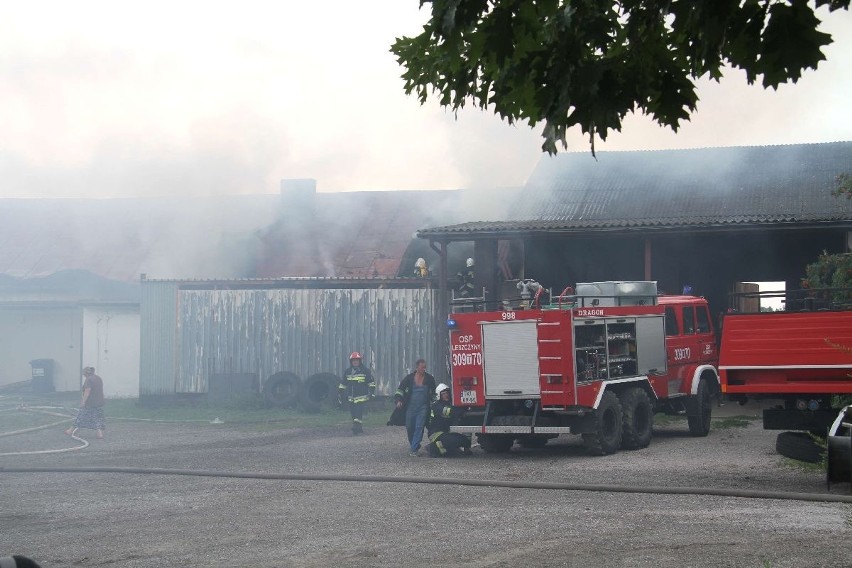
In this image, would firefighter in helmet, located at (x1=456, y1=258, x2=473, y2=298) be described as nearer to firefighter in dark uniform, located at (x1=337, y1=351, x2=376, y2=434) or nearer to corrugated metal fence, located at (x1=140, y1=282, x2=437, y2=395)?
corrugated metal fence, located at (x1=140, y1=282, x2=437, y2=395)

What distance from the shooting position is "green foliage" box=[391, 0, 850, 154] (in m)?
4.55

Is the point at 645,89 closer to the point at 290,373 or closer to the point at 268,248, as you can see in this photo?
the point at 290,373

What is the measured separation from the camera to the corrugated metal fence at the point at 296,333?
24.1 meters

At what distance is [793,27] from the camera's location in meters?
4.41

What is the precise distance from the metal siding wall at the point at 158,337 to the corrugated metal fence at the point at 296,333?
0.05m

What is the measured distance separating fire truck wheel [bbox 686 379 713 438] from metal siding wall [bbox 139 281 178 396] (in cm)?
1283

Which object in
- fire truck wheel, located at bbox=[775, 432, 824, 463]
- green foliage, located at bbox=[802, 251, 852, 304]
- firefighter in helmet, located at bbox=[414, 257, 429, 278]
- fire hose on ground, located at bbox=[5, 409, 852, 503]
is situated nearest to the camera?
fire hose on ground, located at bbox=[5, 409, 852, 503]

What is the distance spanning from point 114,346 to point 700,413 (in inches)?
665

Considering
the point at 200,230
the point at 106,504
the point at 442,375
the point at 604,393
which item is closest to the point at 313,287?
the point at 442,375

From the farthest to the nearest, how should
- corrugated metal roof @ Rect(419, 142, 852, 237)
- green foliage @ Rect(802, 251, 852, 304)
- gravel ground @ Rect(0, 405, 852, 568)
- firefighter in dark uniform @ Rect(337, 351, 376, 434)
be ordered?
corrugated metal roof @ Rect(419, 142, 852, 237) → firefighter in dark uniform @ Rect(337, 351, 376, 434) → green foliage @ Rect(802, 251, 852, 304) → gravel ground @ Rect(0, 405, 852, 568)

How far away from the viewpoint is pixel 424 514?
970 cm

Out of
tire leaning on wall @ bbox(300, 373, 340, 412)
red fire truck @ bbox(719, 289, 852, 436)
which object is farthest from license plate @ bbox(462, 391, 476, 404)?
tire leaning on wall @ bbox(300, 373, 340, 412)

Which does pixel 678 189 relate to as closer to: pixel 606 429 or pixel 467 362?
pixel 606 429

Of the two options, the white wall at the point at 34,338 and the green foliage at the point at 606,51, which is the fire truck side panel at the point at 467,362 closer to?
the green foliage at the point at 606,51
